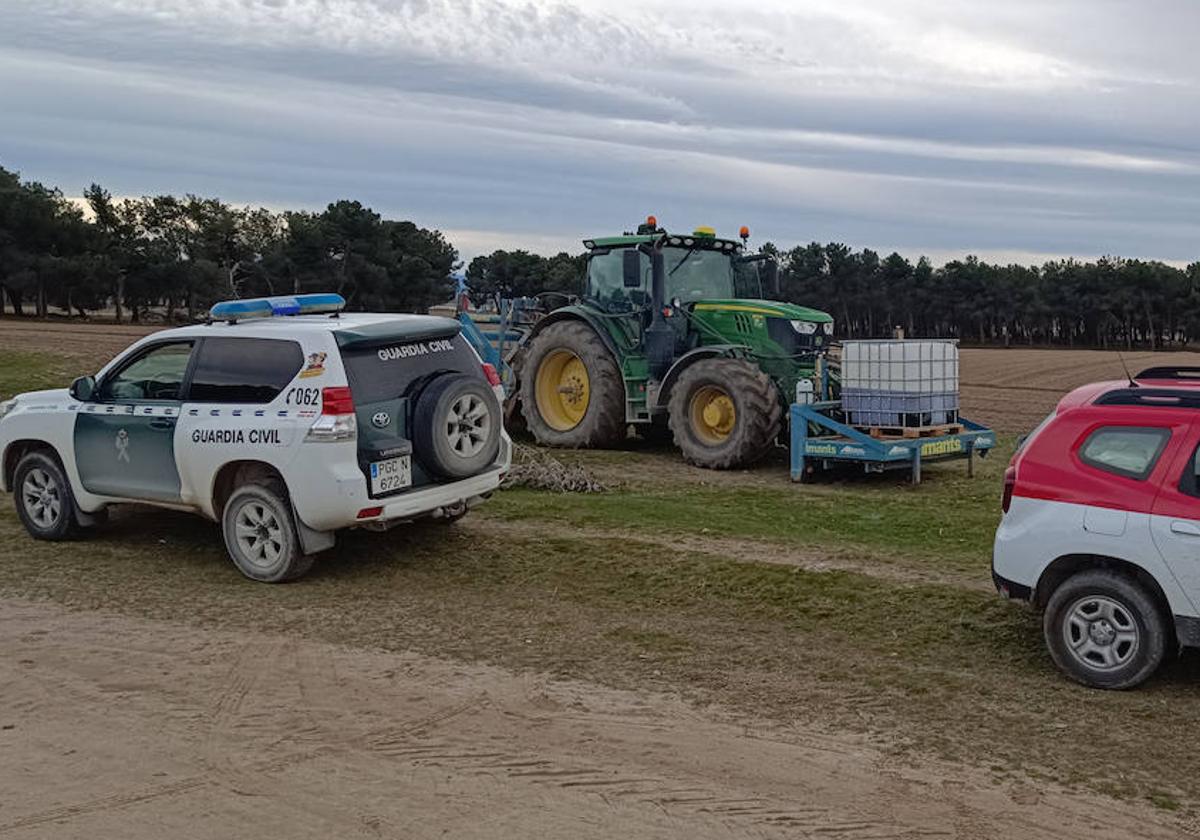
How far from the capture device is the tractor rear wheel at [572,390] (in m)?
15.2

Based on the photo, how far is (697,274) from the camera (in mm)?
15250

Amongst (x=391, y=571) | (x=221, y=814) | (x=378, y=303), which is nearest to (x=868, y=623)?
(x=391, y=571)

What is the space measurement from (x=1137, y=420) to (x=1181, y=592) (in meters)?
0.88

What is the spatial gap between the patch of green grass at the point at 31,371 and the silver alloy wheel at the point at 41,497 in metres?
11.6

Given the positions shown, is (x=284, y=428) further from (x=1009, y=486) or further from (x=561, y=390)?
(x=561, y=390)

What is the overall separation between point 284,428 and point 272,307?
56.5 inches

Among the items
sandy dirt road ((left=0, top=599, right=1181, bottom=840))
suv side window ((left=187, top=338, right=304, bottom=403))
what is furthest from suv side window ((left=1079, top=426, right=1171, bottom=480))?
suv side window ((left=187, top=338, right=304, bottom=403))

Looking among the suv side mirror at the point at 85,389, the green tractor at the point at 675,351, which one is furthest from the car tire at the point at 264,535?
the green tractor at the point at 675,351

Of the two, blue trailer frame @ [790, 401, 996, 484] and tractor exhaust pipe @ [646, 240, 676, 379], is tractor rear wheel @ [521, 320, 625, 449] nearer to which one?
tractor exhaust pipe @ [646, 240, 676, 379]

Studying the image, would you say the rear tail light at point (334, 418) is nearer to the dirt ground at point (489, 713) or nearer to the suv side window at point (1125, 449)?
the dirt ground at point (489, 713)

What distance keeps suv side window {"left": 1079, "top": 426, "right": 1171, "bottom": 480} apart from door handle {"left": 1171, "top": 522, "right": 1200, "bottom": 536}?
0.29 m

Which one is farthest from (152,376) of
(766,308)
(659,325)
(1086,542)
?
(766,308)

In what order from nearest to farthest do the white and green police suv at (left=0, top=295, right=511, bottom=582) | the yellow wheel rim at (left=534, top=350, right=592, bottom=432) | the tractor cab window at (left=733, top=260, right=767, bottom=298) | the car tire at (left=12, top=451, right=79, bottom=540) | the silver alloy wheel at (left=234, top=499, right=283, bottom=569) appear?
the white and green police suv at (left=0, top=295, right=511, bottom=582)
the silver alloy wheel at (left=234, top=499, right=283, bottom=569)
the car tire at (left=12, top=451, right=79, bottom=540)
the tractor cab window at (left=733, top=260, right=767, bottom=298)
the yellow wheel rim at (left=534, top=350, right=592, bottom=432)

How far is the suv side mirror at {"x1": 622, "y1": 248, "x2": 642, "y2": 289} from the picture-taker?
45.6 ft
